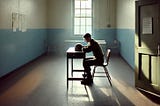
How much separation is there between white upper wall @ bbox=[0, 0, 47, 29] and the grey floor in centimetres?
146

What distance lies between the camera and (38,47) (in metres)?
11.0


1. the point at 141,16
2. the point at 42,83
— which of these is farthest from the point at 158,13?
the point at 42,83

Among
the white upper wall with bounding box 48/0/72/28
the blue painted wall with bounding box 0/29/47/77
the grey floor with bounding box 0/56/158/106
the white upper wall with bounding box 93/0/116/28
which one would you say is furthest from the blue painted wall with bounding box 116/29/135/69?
the white upper wall with bounding box 48/0/72/28

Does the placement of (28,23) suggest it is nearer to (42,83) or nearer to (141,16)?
(42,83)

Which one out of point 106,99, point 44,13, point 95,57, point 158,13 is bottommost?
point 106,99

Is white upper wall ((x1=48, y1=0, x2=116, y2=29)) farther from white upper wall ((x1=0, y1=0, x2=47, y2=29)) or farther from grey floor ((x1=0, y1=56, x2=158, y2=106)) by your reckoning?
grey floor ((x1=0, y1=56, x2=158, y2=106))

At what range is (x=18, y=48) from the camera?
784 centimetres

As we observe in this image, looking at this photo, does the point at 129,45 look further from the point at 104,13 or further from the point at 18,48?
the point at 104,13

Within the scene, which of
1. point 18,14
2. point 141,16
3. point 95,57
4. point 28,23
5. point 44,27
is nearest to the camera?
point 141,16

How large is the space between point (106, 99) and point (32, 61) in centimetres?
547

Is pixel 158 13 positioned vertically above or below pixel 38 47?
above

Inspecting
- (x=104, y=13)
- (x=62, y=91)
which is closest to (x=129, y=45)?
(x=104, y=13)

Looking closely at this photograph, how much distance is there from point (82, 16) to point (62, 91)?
25.3ft

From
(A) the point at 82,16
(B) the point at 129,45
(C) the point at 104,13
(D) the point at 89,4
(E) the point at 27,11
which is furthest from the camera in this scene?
(A) the point at 82,16
